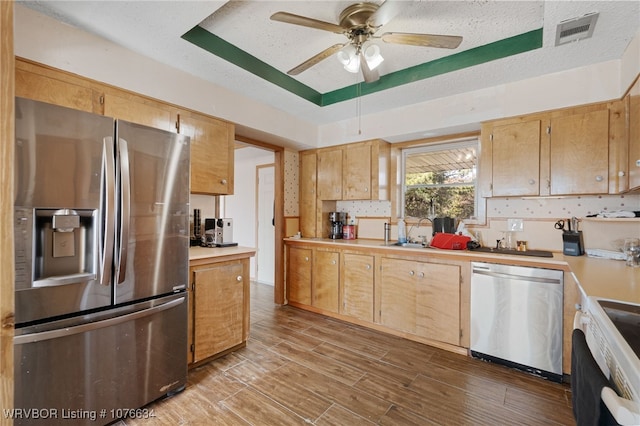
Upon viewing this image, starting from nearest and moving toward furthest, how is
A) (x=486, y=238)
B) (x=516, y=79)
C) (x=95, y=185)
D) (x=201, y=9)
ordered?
(x=95, y=185), (x=201, y=9), (x=516, y=79), (x=486, y=238)

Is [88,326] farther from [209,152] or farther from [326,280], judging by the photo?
[326,280]

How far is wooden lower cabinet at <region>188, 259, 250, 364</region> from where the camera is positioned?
226 cm

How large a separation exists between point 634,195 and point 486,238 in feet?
3.82

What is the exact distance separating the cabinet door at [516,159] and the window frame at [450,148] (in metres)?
0.41

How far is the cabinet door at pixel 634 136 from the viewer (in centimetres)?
188

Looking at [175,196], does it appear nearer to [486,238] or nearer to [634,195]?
[486,238]

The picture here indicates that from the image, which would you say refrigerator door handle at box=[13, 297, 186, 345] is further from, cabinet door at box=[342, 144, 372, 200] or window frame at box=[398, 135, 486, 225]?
window frame at box=[398, 135, 486, 225]

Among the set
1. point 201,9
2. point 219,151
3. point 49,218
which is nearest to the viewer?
point 49,218

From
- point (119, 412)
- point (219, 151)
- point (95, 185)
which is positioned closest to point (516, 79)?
point (219, 151)

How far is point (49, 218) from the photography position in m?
1.44

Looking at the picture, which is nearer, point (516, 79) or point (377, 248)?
point (516, 79)

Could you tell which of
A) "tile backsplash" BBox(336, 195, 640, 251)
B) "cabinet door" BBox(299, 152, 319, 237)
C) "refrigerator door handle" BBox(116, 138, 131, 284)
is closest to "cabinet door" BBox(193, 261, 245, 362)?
"refrigerator door handle" BBox(116, 138, 131, 284)

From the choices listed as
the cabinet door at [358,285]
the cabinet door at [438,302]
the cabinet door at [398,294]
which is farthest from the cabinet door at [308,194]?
the cabinet door at [438,302]

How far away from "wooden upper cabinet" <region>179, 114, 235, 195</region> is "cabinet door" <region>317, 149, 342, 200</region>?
1.41 meters
